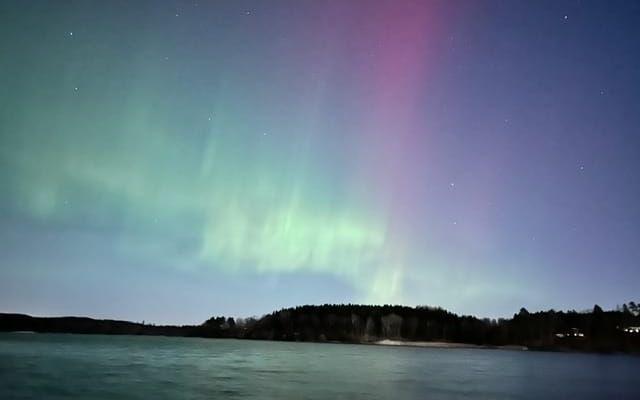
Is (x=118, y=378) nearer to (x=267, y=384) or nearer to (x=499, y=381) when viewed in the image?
(x=267, y=384)

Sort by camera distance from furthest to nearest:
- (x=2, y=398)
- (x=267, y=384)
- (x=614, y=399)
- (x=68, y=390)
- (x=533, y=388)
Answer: (x=533, y=388)
(x=267, y=384)
(x=614, y=399)
(x=68, y=390)
(x=2, y=398)

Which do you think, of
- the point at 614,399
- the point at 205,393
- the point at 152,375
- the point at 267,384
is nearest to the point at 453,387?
the point at 614,399

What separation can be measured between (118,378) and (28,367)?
1719 cm

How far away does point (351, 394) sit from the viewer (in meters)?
45.7

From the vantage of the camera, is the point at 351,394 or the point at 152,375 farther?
the point at 152,375

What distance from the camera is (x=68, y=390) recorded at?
45406mm

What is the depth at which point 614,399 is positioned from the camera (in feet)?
161

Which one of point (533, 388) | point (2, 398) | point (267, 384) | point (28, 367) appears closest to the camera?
point (2, 398)

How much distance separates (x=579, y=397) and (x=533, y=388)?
881 cm

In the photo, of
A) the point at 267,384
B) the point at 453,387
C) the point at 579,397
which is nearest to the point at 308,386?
the point at 267,384

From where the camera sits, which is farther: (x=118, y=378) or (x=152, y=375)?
(x=152, y=375)

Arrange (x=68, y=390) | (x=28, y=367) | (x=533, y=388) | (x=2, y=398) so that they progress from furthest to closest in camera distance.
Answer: (x=28, y=367) → (x=533, y=388) → (x=68, y=390) → (x=2, y=398)

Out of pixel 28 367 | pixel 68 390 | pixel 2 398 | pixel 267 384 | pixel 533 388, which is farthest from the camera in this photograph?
pixel 28 367

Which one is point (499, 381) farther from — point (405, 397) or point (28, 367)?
point (28, 367)
